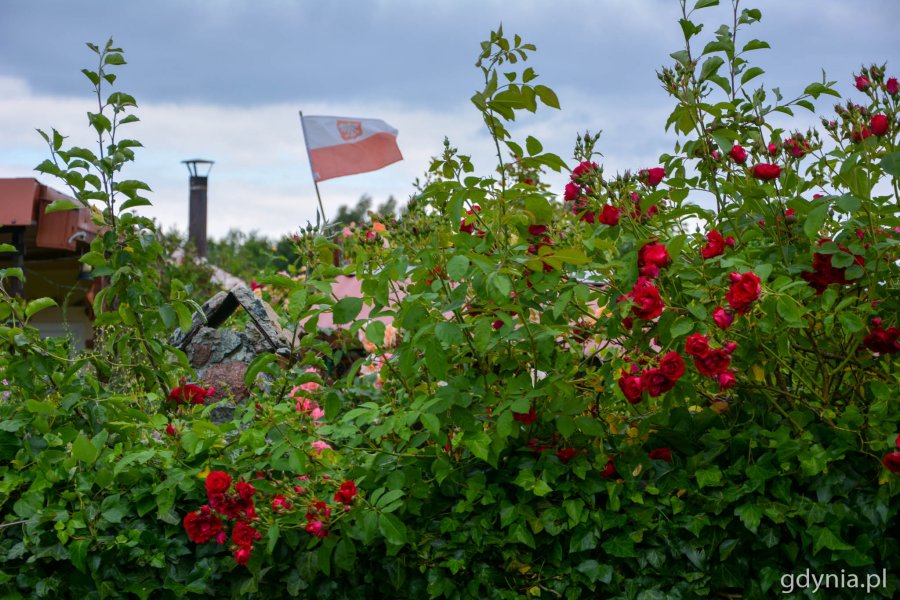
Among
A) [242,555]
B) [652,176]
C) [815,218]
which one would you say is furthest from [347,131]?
[815,218]

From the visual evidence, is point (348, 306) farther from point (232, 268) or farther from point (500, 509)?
point (232, 268)

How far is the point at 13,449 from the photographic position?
2.76 metres

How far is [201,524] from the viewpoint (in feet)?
8.07

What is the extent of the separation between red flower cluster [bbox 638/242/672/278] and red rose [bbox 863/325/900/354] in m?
0.59

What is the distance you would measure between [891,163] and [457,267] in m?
1.18

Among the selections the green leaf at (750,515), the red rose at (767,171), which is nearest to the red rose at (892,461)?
the green leaf at (750,515)

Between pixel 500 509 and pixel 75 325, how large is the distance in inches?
507

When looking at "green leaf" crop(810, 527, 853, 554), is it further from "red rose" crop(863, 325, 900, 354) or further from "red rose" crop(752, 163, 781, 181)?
"red rose" crop(752, 163, 781, 181)

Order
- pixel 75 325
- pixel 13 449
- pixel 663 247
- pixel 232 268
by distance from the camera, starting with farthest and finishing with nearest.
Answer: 1. pixel 232 268
2. pixel 75 325
3. pixel 13 449
4. pixel 663 247

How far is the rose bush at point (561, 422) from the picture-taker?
7.59 feet

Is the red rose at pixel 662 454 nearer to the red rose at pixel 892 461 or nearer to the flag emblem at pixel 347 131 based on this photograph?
the red rose at pixel 892 461

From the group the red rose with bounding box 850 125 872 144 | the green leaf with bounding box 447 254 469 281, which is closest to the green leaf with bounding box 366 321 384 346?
the green leaf with bounding box 447 254 469 281

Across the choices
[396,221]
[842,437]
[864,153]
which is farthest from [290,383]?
[864,153]

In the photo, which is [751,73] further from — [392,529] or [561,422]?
[392,529]
